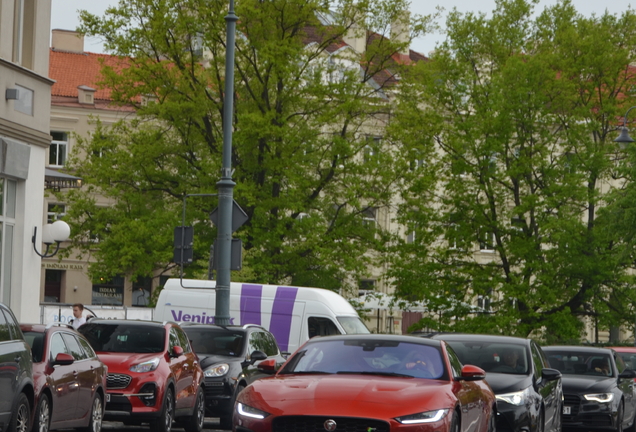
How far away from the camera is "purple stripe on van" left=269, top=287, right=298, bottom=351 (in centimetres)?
2711

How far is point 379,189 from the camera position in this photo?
40594mm

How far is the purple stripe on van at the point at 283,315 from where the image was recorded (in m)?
27.1

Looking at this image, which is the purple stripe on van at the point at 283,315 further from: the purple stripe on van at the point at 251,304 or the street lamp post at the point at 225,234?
the street lamp post at the point at 225,234

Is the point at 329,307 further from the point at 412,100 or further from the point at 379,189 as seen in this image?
the point at 412,100

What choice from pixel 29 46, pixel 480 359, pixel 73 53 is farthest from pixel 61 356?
pixel 73 53

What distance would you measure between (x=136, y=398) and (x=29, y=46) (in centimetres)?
1167

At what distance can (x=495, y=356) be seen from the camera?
15.7 meters

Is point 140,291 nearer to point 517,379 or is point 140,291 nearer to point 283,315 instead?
point 283,315

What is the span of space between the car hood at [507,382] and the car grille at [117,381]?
481 cm

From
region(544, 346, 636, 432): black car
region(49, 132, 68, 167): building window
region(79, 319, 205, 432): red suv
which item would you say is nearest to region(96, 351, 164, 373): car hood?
region(79, 319, 205, 432): red suv

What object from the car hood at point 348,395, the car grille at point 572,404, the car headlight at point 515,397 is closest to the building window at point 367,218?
the car grille at point 572,404

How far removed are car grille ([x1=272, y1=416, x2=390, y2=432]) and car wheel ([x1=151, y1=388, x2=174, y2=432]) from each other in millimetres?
6491

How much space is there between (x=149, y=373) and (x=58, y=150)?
5156 centimetres

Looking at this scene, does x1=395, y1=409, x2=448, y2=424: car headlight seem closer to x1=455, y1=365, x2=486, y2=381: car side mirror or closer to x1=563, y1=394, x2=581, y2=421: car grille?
x1=455, y1=365, x2=486, y2=381: car side mirror
